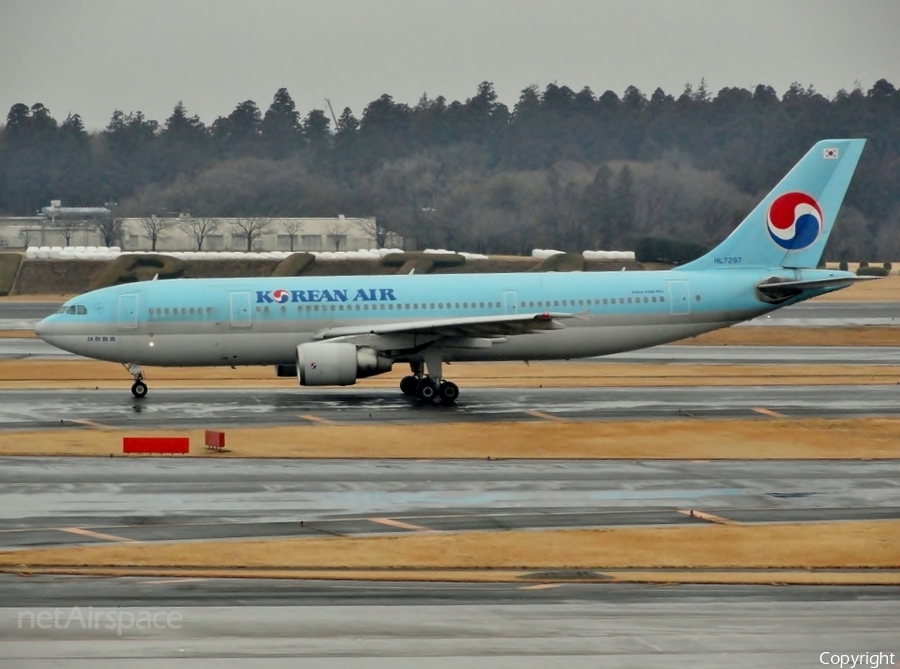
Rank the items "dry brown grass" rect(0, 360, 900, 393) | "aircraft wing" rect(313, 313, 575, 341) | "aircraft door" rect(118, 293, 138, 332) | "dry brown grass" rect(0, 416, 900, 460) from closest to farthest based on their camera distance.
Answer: "dry brown grass" rect(0, 416, 900, 460) < "aircraft wing" rect(313, 313, 575, 341) < "aircraft door" rect(118, 293, 138, 332) < "dry brown grass" rect(0, 360, 900, 393)

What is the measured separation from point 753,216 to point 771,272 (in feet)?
6.59

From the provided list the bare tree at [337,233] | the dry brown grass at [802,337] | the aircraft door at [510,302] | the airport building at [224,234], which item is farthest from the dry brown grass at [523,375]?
the bare tree at [337,233]

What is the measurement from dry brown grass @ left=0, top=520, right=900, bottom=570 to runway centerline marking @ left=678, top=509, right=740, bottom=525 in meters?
0.55

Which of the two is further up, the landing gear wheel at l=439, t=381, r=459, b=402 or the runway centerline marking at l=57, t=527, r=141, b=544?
the landing gear wheel at l=439, t=381, r=459, b=402

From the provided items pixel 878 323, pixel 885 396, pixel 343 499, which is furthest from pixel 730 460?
pixel 878 323

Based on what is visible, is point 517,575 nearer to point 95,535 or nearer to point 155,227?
point 95,535

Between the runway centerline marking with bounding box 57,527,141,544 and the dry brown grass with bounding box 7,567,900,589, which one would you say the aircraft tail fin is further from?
the runway centerline marking with bounding box 57,527,141,544

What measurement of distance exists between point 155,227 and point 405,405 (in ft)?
258

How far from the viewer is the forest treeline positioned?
113 metres

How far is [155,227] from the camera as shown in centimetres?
11450

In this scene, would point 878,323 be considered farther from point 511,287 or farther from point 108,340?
point 108,340

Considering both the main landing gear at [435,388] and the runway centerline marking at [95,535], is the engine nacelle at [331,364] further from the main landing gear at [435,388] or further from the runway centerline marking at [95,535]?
the runway centerline marking at [95,535]

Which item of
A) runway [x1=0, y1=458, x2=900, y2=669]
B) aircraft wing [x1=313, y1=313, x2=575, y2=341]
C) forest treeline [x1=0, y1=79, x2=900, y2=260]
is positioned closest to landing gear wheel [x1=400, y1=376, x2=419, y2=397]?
aircraft wing [x1=313, y1=313, x2=575, y2=341]

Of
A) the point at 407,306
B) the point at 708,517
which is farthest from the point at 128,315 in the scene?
the point at 708,517
